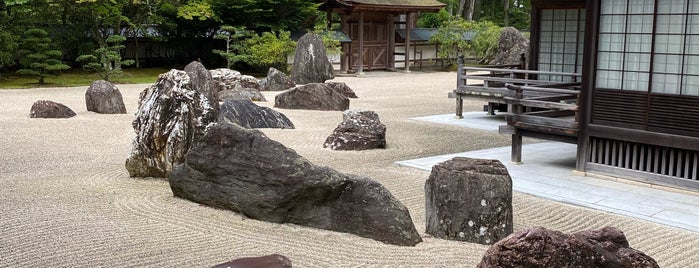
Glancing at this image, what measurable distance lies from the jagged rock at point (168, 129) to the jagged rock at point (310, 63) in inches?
620

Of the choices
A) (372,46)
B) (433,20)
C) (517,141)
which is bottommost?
(517,141)

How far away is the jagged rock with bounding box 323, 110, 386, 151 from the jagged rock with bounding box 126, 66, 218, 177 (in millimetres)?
3068

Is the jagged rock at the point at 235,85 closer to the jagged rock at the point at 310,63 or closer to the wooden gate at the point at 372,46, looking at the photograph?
the jagged rock at the point at 310,63

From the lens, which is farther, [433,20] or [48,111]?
[433,20]

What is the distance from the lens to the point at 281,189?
711 cm

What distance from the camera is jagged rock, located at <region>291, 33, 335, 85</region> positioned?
25438 millimetres

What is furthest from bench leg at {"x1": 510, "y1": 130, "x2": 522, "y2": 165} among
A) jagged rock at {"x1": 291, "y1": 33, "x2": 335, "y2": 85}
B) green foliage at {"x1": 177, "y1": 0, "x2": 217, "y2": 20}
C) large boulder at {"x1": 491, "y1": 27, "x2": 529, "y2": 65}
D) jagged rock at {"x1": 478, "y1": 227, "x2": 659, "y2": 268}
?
green foliage at {"x1": 177, "y1": 0, "x2": 217, "y2": 20}

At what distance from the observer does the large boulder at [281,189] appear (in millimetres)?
6719

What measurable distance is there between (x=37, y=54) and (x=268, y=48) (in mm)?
8491

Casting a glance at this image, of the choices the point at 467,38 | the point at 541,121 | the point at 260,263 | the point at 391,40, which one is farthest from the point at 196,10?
the point at 260,263

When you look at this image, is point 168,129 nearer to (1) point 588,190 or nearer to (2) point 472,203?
(2) point 472,203

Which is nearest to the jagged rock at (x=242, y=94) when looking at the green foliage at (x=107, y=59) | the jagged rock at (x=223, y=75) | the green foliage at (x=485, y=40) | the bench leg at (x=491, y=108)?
the jagged rock at (x=223, y=75)

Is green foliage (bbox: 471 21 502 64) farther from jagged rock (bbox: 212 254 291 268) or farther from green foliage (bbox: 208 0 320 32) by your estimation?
jagged rock (bbox: 212 254 291 268)

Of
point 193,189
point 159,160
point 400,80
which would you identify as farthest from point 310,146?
point 400,80
